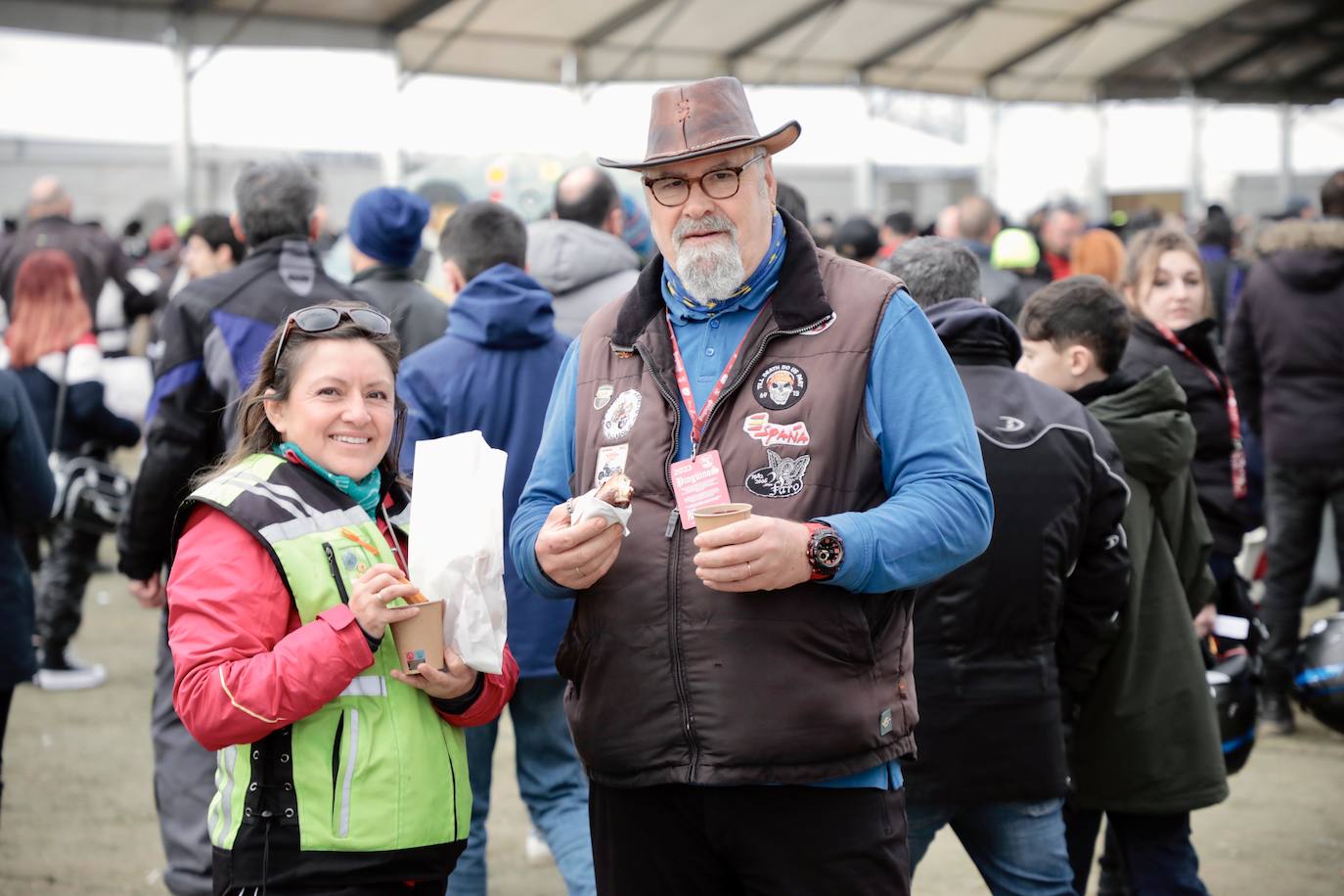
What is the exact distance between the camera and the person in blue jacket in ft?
12.3

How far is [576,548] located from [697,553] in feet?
0.62

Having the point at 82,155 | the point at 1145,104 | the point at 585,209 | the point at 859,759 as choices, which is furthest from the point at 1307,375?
the point at 1145,104

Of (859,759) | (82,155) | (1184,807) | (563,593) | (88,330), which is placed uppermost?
(82,155)

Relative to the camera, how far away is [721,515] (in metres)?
2.09

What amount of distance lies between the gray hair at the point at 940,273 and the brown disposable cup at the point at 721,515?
1275 millimetres

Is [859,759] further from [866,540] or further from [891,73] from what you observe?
[891,73]

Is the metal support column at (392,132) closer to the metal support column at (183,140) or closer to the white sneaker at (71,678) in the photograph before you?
the metal support column at (183,140)

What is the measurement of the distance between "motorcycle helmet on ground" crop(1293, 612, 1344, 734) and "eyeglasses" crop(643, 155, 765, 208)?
2.79m

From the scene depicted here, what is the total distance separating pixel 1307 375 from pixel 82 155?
1599 cm

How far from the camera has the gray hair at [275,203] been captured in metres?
4.12

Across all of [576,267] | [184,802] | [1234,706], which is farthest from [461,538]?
[576,267]

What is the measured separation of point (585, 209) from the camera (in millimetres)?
5211

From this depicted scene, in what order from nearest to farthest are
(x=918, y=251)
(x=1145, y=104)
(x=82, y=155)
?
(x=918, y=251) → (x=82, y=155) → (x=1145, y=104)

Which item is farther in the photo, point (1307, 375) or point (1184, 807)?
point (1307, 375)
